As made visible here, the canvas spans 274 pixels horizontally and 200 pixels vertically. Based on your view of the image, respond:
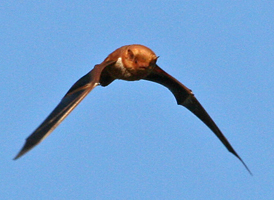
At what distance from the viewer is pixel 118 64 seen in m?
16.8

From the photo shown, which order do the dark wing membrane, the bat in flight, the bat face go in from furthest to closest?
1. the dark wing membrane
2. the bat face
3. the bat in flight

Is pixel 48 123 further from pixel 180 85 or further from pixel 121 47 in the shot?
pixel 180 85

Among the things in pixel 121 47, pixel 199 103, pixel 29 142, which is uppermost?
pixel 121 47

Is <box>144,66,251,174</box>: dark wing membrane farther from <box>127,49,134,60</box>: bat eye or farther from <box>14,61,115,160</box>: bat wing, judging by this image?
<box>14,61,115,160</box>: bat wing

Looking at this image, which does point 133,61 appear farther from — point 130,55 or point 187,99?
point 187,99

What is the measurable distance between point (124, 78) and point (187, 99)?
8.91 feet

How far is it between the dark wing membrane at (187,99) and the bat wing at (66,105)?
7.74 feet

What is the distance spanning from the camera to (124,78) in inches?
669

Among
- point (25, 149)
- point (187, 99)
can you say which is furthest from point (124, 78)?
point (25, 149)

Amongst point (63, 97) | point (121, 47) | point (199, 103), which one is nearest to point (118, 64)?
point (121, 47)

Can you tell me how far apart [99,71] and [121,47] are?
3.27 feet

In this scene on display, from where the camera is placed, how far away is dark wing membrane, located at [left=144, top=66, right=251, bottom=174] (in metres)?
18.8

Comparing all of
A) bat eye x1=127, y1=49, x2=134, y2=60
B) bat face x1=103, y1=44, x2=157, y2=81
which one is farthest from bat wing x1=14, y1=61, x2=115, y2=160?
bat eye x1=127, y1=49, x2=134, y2=60

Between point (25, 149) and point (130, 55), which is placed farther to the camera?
point (130, 55)
